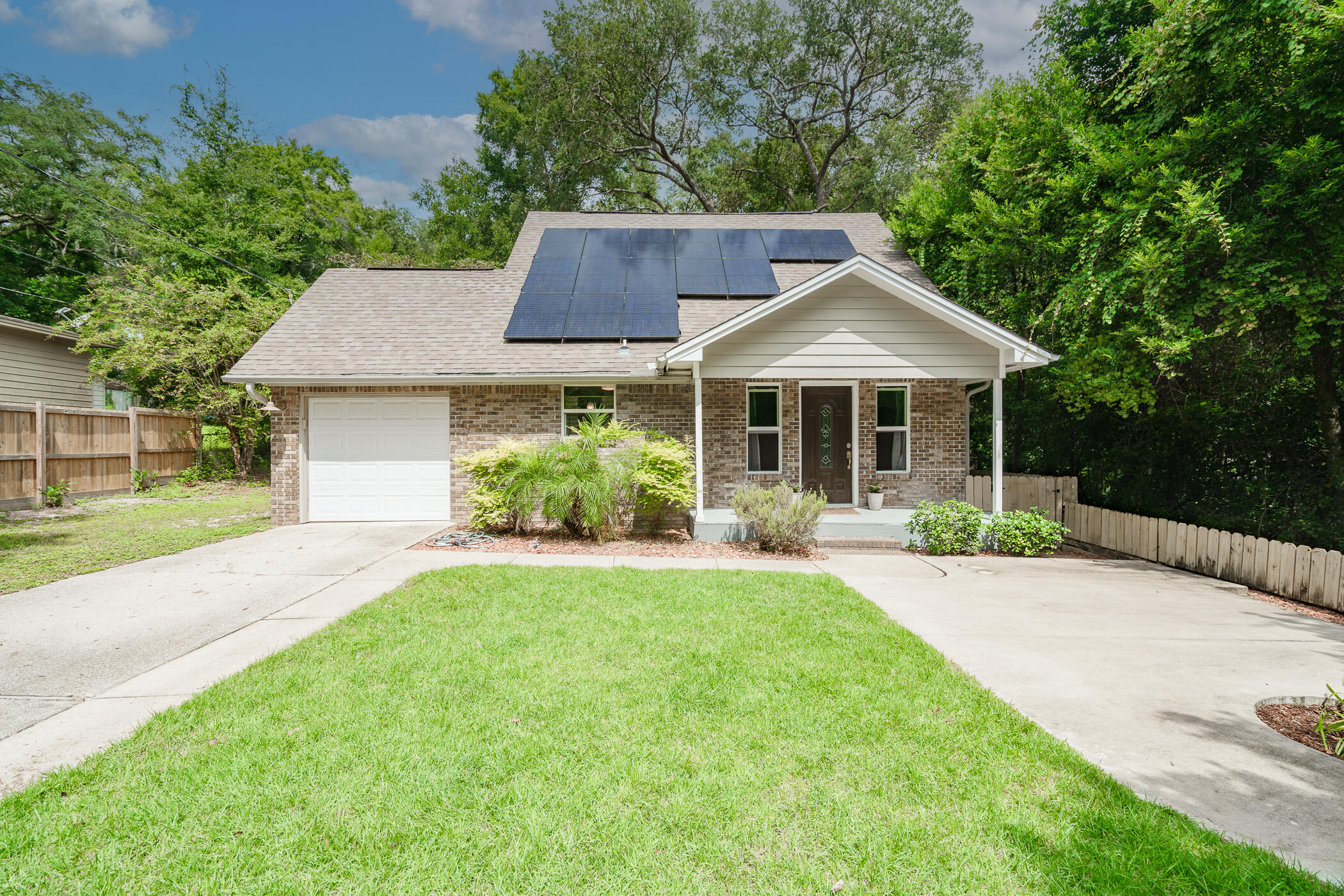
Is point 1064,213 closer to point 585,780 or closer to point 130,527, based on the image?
point 585,780

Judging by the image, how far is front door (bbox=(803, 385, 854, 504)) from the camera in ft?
38.3

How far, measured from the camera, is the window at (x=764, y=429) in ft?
37.6

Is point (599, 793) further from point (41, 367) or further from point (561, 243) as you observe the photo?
point (41, 367)

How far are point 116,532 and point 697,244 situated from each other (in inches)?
481

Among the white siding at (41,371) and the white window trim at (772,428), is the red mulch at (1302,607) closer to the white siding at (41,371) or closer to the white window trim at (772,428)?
the white window trim at (772,428)

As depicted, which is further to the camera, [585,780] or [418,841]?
[585,780]

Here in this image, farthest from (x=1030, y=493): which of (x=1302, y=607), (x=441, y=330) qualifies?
(x=441, y=330)

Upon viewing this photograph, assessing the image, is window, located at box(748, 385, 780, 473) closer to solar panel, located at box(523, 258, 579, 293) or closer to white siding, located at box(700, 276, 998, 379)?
white siding, located at box(700, 276, 998, 379)

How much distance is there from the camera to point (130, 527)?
10.2 metres

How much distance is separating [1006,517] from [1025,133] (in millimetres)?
7304

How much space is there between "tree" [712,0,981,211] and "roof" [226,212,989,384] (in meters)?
11.3

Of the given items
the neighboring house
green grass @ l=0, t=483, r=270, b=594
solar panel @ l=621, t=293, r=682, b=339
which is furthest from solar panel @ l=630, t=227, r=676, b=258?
the neighboring house

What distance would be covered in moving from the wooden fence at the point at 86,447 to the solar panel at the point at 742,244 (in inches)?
575

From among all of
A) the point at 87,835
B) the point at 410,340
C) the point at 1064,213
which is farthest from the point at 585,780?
the point at 1064,213
